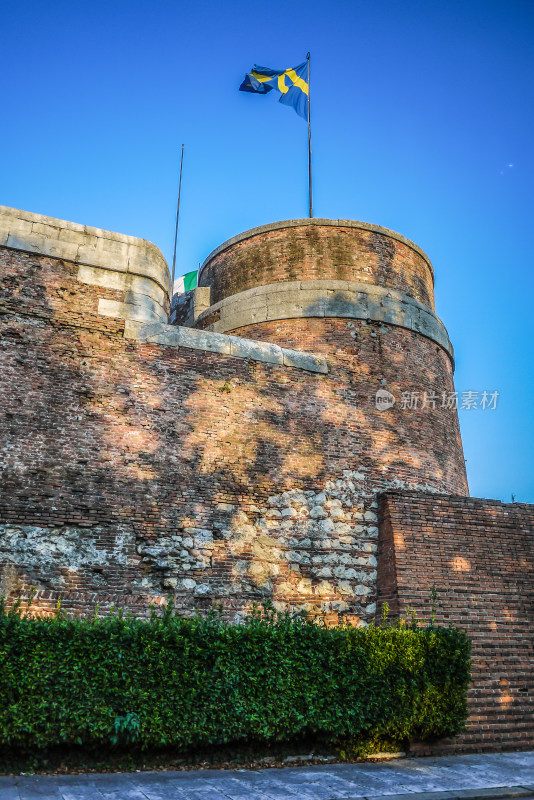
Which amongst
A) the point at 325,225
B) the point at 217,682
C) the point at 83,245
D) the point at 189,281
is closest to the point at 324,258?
the point at 325,225

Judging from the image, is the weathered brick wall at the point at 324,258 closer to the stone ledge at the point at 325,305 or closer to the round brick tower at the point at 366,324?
the round brick tower at the point at 366,324

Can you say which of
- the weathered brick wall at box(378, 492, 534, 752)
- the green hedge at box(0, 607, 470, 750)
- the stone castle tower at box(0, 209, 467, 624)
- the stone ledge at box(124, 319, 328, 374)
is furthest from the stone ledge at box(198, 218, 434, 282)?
the green hedge at box(0, 607, 470, 750)

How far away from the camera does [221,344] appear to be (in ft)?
33.6

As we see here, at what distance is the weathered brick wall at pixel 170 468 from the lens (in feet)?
26.7

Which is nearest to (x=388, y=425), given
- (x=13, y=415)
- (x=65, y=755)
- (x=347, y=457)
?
(x=347, y=457)

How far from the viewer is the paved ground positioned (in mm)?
5180

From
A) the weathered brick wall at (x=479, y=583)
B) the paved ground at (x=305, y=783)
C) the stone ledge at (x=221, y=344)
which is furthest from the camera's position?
the stone ledge at (x=221, y=344)

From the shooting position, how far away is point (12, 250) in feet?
30.4

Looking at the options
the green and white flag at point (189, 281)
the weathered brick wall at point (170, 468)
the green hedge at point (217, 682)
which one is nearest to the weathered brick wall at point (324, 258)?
the weathered brick wall at point (170, 468)

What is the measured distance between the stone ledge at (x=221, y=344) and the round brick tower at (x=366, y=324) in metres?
0.59

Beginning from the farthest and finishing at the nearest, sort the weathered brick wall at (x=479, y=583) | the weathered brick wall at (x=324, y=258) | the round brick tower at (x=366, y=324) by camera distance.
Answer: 1. the weathered brick wall at (x=324, y=258)
2. the round brick tower at (x=366, y=324)
3. the weathered brick wall at (x=479, y=583)

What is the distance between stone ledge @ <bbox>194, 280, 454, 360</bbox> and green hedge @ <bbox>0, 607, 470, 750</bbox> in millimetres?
6107

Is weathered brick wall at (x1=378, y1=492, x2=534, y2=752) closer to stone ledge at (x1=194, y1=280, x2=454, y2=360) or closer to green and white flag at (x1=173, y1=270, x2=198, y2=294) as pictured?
stone ledge at (x1=194, y1=280, x2=454, y2=360)

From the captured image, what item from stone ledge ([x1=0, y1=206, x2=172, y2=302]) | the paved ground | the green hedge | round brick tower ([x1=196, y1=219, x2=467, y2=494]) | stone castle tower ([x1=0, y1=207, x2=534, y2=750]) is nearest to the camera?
the paved ground
